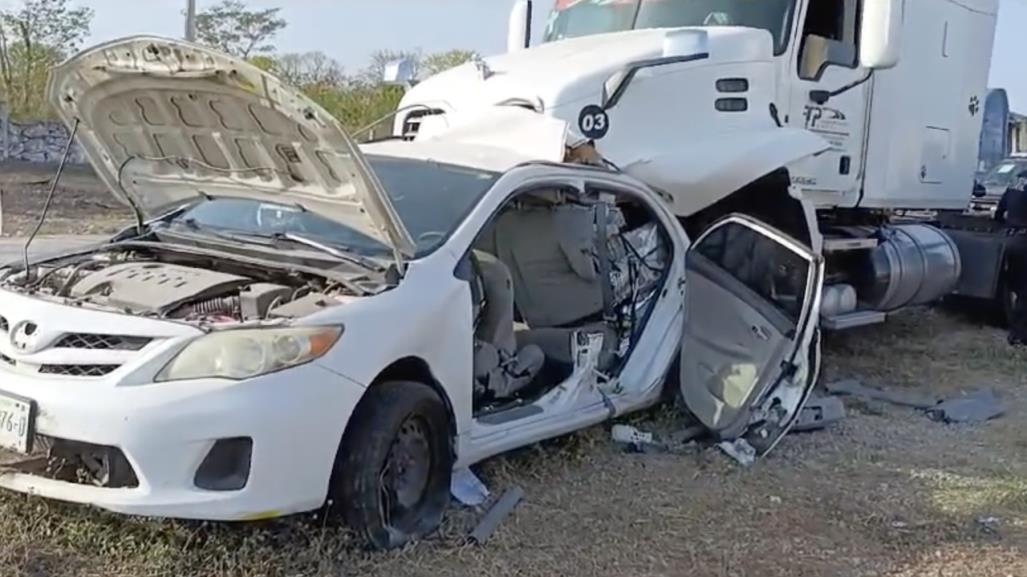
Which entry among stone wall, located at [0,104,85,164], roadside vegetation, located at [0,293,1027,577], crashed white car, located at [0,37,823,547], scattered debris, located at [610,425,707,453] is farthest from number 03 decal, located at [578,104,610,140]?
stone wall, located at [0,104,85,164]

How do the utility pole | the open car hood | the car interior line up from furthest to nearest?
1. the utility pole
2. the car interior
3. the open car hood

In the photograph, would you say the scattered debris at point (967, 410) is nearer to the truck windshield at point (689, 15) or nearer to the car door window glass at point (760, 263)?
the car door window glass at point (760, 263)

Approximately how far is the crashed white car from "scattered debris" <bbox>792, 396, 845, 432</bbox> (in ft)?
2.48

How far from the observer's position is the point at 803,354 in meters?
5.96

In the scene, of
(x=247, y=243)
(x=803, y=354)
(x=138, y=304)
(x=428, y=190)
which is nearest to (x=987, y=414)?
(x=803, y=354)

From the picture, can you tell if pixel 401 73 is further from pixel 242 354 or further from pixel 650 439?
pixel 242 354

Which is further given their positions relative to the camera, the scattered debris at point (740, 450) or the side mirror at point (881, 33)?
the side mirror at point (881, 33)

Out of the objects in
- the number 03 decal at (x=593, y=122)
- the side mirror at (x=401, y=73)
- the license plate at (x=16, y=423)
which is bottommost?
the license plate at (x=16, y=423)

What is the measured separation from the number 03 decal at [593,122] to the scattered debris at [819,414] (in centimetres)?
208

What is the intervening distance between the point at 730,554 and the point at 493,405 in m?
1.28

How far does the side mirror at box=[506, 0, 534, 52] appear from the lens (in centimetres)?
985

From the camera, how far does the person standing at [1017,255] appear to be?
1052cm

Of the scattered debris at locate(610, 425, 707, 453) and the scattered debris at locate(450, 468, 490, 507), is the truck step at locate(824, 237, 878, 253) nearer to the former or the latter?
the scattered debris at locate(610, 425, 707, 453)

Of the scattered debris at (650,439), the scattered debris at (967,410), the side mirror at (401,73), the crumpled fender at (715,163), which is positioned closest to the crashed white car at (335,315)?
the scattered debris at (650,439)
